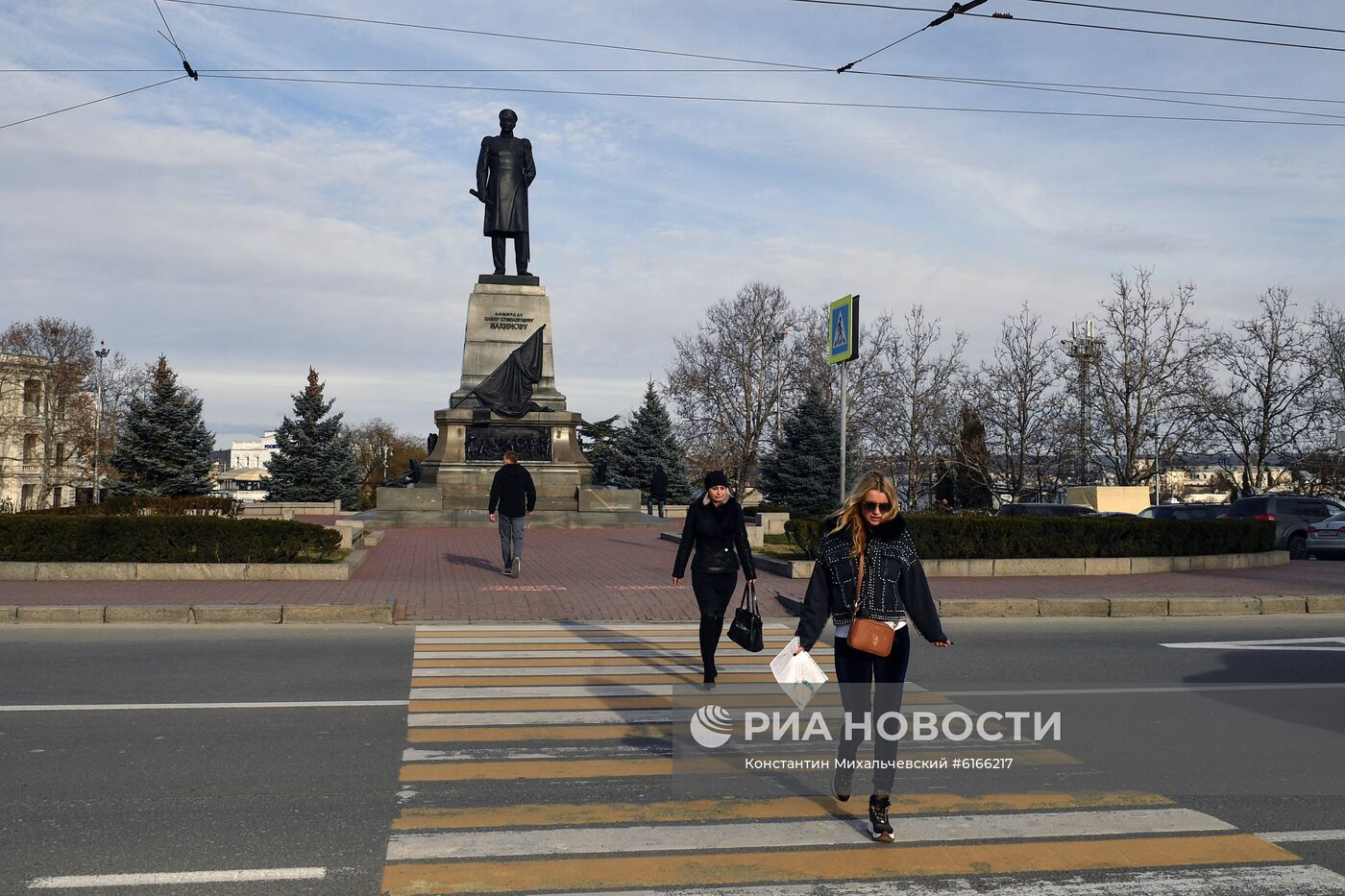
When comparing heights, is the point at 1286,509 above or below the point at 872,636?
above

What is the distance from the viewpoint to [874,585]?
5.48 metres

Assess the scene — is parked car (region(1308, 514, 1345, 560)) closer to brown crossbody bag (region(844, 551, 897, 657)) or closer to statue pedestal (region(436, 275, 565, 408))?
statue pedestal (region(436, 275, 565, 408))

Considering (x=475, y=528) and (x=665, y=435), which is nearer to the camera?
(x=475, y=528)

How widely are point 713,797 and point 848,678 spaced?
3.59 ft

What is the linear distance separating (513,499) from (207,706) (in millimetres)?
8609

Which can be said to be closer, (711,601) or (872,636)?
(872,636)

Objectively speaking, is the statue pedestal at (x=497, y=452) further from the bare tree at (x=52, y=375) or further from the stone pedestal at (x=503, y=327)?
the bare tree at (x=52, y=375)

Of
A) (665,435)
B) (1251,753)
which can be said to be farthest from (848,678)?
(665,435)

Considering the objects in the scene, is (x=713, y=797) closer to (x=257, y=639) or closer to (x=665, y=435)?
(x=257, y=639)

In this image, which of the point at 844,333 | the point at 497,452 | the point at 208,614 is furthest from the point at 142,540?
the point at 497,452

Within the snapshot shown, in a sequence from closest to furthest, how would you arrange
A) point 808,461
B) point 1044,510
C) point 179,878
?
point 179,878, point 1044,510, point 808,461

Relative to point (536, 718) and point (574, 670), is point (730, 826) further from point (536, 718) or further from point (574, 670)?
point (574, 670)

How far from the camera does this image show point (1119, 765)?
687 cm

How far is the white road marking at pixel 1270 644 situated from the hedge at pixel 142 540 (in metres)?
11.6
